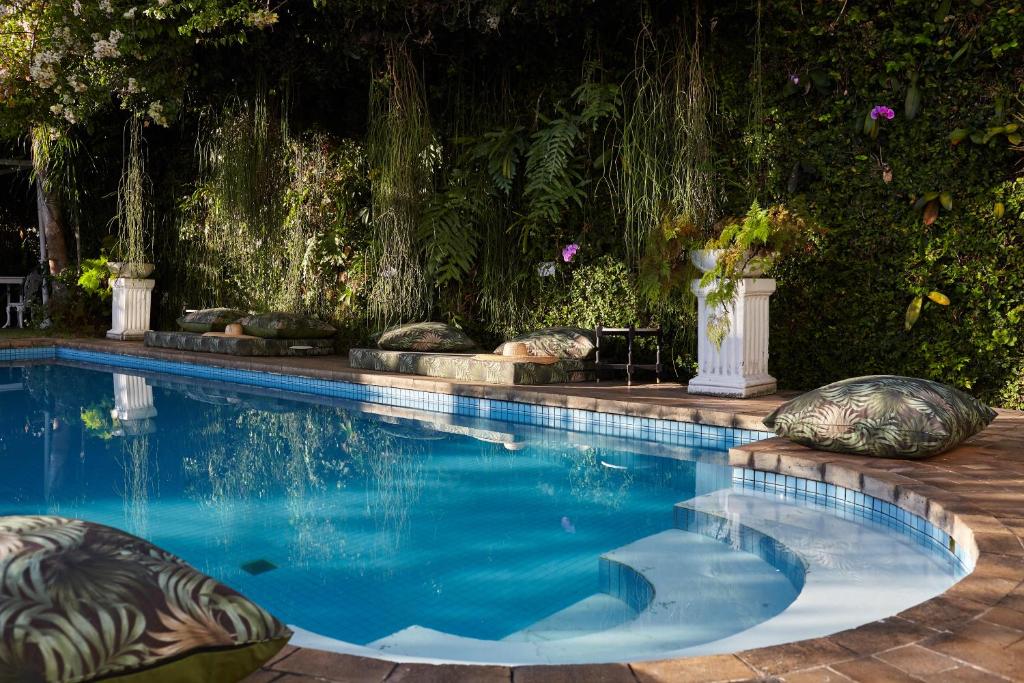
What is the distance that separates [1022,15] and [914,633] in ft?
15.0

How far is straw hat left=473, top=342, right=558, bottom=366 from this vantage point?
21.6 feet

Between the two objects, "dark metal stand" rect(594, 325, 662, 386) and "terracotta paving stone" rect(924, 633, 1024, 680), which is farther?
"dark metal stand" rect(594, 325, 662, 386)

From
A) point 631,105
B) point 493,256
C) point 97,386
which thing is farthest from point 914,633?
point 97,386

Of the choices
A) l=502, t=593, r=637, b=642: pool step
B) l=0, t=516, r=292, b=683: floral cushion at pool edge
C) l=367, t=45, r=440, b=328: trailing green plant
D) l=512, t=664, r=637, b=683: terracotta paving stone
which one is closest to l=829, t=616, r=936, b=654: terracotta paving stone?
l=512, t=664, r=637, b=683: terracotta paving stone

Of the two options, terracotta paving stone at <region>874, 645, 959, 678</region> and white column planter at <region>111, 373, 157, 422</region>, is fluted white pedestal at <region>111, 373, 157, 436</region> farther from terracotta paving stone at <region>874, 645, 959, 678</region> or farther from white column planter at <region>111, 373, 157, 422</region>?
terracotta paving stone at <region>874, 645, 959, 678</region>

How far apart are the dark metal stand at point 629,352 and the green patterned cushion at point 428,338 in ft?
4.11

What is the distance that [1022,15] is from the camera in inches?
201

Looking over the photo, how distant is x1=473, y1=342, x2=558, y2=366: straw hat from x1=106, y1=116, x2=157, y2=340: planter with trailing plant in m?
5.67

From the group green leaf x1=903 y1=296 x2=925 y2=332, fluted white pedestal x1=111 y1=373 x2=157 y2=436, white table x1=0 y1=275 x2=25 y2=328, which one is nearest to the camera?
green leaf x1=903 y1=296 x2=925 y2=332

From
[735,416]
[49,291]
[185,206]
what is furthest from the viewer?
[49,291]

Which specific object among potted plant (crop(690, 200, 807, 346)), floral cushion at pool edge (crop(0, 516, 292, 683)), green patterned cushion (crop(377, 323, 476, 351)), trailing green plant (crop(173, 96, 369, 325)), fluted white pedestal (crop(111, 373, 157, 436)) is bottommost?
fluted white pedestal (crop(111, 373, 157, 436))

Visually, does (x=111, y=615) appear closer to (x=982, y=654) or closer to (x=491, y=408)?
(x=982, y=654)

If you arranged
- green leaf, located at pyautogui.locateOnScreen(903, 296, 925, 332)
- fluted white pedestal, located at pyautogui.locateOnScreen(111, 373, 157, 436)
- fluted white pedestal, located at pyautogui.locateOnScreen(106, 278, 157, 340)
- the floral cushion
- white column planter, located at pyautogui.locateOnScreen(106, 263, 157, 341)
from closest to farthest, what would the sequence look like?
green leaf, located at pyautogui.locateOnScreen(903, 296, 925, 332), fluted white pedestal, located at pyautogui.locateOnScreen(111, 373, 157, 436), the floral cushion, white column planter, located at pyautogui.locateOnScreen(106, 263, 157, 341), fluted white pedestal, located at pyautogui.locateOnScreen(106, 278, 157, 340)

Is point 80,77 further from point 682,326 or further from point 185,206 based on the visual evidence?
point 682,326
